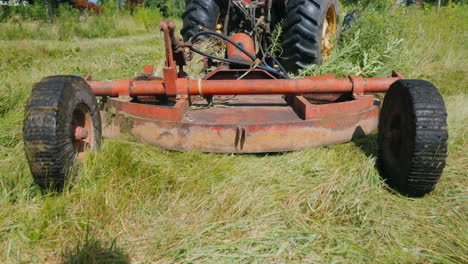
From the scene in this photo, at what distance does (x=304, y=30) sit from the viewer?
3.68 m

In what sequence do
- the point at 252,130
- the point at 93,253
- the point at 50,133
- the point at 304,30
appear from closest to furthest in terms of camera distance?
the point at 93,253 → the point at 50,133 → the point at 252,130 → the point at 304,30

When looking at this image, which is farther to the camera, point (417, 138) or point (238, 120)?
point (238, 120)

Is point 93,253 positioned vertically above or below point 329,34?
below

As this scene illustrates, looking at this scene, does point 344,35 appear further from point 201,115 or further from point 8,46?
point 8,46

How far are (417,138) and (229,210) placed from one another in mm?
1072

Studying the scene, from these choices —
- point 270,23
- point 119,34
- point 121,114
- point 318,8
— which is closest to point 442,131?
point 121,114

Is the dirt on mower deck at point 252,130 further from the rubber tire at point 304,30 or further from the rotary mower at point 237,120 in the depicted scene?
the rubber tire at point 304,30

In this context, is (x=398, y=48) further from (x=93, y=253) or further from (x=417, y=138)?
(x=93, y=253)

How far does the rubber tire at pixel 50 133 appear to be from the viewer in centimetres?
170

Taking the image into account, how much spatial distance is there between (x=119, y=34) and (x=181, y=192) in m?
11.5

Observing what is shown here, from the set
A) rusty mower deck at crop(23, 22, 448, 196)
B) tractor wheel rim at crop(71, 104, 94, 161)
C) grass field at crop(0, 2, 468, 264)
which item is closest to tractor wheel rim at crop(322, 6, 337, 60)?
rusty mower deck at crop(23, 22, 448, 196)

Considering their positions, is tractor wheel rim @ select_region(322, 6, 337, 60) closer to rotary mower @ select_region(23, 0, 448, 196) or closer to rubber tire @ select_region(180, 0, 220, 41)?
rubber tire @ select_region(180, 0, 220, 41)

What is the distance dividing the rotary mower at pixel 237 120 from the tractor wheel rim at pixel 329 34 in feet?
7.06

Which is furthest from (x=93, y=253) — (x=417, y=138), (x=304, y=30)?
(x=304, y=30)
